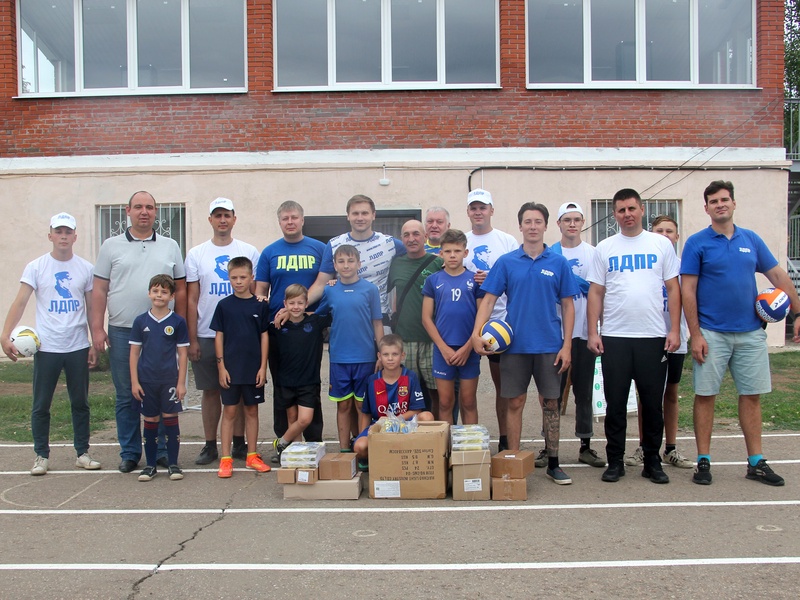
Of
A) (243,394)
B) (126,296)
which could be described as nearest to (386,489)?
(243,394)

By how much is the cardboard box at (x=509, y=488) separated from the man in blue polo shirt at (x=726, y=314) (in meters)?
1.48

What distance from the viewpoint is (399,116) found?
1335 cm

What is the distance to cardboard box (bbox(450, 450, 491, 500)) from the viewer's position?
5512 mm

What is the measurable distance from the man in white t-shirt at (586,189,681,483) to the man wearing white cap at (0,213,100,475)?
440 centimetres

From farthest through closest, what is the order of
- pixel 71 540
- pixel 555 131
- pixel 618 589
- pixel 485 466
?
pixel 555 131, pixel 485 466, pixel 71 540, pixel 618 589

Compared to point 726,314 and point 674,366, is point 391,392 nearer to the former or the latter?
point 674,366

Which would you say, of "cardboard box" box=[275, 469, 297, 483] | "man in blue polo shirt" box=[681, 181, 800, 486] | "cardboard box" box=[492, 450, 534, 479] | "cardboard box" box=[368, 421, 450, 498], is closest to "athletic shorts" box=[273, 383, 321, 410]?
"cardboard box" box=[275, 469, 297, 483]

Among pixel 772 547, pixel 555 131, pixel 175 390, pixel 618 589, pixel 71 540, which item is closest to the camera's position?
pixel 618 589

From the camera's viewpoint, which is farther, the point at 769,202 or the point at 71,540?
the point at 769,202

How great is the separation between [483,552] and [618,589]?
2.79 ft

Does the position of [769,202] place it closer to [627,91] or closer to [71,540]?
[627,91]

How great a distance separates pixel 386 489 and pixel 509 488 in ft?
2.99

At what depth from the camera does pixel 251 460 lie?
21.4 feet

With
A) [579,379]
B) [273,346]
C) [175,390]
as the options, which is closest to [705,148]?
[579,379]
